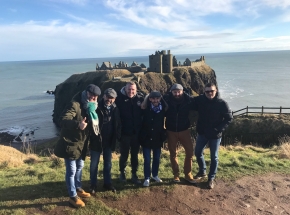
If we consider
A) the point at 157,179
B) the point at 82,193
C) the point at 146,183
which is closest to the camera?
the point at 82,193

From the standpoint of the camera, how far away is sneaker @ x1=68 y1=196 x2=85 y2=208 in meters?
5.20

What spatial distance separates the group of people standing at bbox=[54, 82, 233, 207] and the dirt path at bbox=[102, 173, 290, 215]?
1.18ft

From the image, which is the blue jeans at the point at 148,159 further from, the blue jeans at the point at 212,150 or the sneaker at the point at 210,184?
the sneaker at the point at 210,184

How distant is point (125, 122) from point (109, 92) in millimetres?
943

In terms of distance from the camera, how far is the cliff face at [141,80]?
1908 inches

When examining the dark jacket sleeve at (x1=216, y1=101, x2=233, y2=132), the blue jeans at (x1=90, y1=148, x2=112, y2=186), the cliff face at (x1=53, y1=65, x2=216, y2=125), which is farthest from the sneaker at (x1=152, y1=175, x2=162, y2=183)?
the cliff face at (x1=53, y1=65, x2=216, y2=125)

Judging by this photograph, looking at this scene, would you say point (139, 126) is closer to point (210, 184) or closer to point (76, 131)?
point (76, 131)

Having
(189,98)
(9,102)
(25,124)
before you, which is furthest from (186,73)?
(189,98)

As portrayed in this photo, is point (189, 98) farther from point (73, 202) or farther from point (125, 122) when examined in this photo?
point (73, 202)

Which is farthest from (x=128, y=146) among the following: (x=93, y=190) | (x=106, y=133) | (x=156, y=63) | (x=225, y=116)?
(x=156, y=63)

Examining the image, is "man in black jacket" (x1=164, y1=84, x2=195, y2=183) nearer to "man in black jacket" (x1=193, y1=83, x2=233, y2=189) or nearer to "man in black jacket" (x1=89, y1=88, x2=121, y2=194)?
"man in black jacket" (x1=193, y1=83, x2=233, y2=189)

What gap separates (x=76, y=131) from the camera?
5.02 m

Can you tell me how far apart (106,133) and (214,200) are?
286 cm

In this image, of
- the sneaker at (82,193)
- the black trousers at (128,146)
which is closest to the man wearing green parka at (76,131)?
the sneaker at (82,193)
